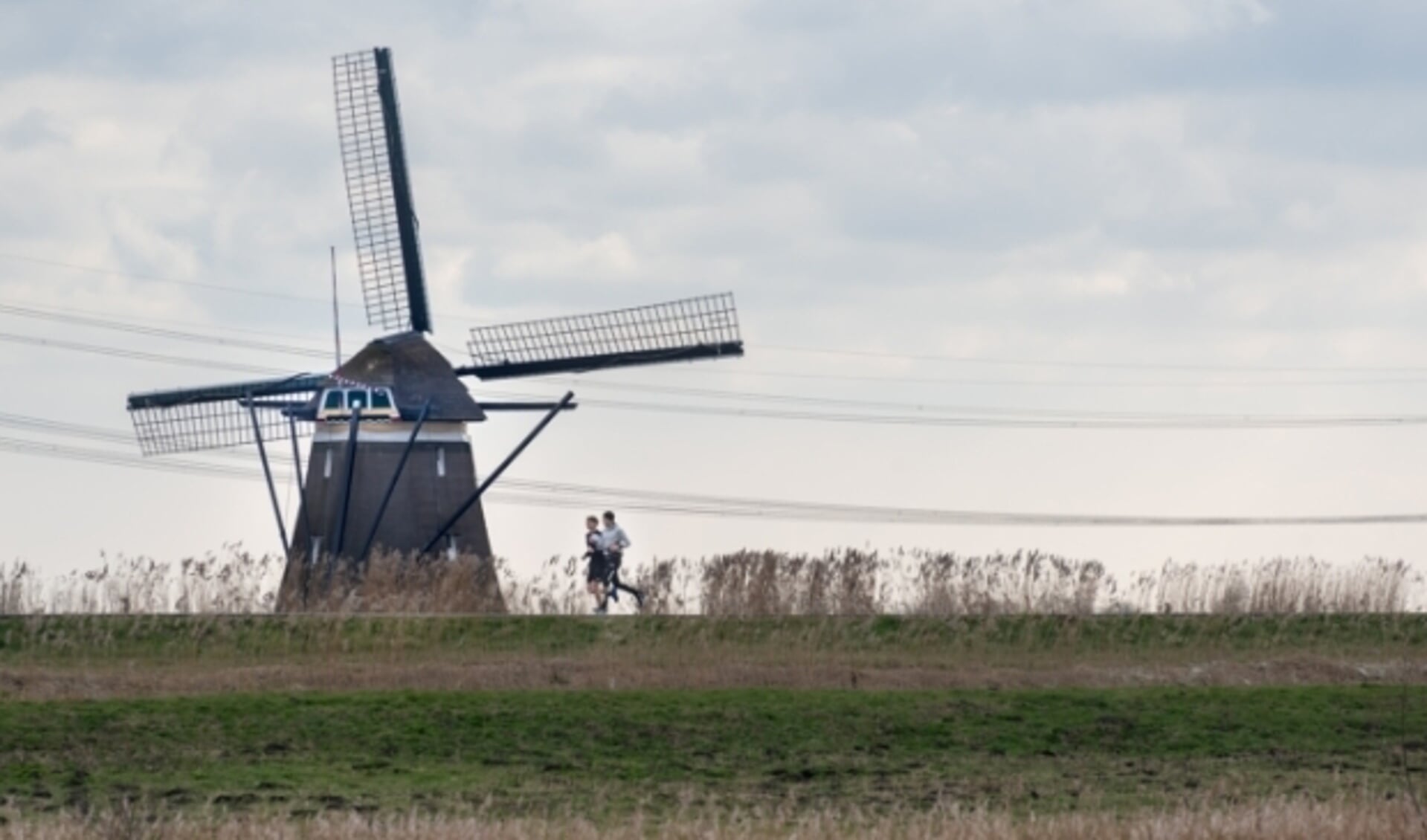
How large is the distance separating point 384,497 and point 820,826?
19.8 m

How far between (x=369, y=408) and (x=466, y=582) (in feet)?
23.5

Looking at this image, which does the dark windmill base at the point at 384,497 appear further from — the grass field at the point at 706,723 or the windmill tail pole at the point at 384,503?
the grass field at the point at 706,723

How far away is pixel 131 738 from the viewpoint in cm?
1894

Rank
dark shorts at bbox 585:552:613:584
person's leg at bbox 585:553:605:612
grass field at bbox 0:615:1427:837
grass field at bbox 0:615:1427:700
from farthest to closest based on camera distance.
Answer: dark shorts at bbox 585:552:613:584, person's leg at bbox 585:553:605:612, grass field at bbox 0:615:1427:700, grass field at bbox 0:615:1427:837

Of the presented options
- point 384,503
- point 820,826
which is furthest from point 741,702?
point 384,503

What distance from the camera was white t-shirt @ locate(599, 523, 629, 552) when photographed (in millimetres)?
28250

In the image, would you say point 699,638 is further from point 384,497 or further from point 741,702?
point 384,497

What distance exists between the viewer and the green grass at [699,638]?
2427 cm

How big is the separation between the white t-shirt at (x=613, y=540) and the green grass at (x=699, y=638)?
111 inches

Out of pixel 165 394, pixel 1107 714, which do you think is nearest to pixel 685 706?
pixel 1107 714

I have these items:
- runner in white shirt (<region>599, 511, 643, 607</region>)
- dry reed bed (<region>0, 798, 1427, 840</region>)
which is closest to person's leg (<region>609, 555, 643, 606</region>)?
runner in white shirt (<region>599, 511, 643, 607</region>)

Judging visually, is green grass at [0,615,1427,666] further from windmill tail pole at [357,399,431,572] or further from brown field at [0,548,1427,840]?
windmill tail pole at [357,399,431,572]

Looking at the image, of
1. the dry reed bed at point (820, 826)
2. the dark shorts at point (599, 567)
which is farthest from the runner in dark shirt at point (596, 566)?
the dry reed bed at point (820, 826)

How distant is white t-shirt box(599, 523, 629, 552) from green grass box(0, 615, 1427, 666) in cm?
281
